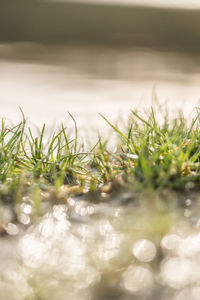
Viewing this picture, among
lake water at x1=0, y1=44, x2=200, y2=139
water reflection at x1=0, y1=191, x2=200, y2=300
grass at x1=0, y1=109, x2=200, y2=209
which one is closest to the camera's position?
water reflection at x1=0, y1=191, x2=200, y2=300

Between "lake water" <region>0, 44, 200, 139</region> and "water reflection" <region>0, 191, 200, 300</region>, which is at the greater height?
"lake water" <region>0, 44, 200, 139</region>

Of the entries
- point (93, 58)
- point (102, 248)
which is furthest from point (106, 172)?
point (93, 58)

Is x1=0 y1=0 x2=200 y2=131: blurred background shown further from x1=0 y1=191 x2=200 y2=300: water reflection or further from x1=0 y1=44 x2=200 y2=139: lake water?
x1=0 y1=191 x2=200 y2=300: water reflection

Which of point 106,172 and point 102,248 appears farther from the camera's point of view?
point 106,172

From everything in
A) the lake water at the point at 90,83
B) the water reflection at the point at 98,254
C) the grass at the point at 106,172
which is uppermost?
the lake water at the point at 90,83

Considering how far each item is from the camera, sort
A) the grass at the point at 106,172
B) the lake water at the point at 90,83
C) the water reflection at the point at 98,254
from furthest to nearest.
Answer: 1. the lake water at the point at 90,83
2. the grass at the point at 106,172
3. the water reflection at the point at 98,254

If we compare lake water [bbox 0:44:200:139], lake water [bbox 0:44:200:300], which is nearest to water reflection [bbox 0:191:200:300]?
lake water [bbox 0:44:200:300]

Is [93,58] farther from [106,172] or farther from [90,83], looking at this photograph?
[106,172]

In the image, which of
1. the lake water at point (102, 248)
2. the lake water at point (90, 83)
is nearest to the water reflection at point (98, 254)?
the lake water at point (102, 248)

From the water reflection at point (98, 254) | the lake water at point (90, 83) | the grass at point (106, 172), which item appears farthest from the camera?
the lake water at point (90, 83)

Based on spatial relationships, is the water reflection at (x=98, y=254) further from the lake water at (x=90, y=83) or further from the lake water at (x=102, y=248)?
the lake water at (x=90, y=83)
